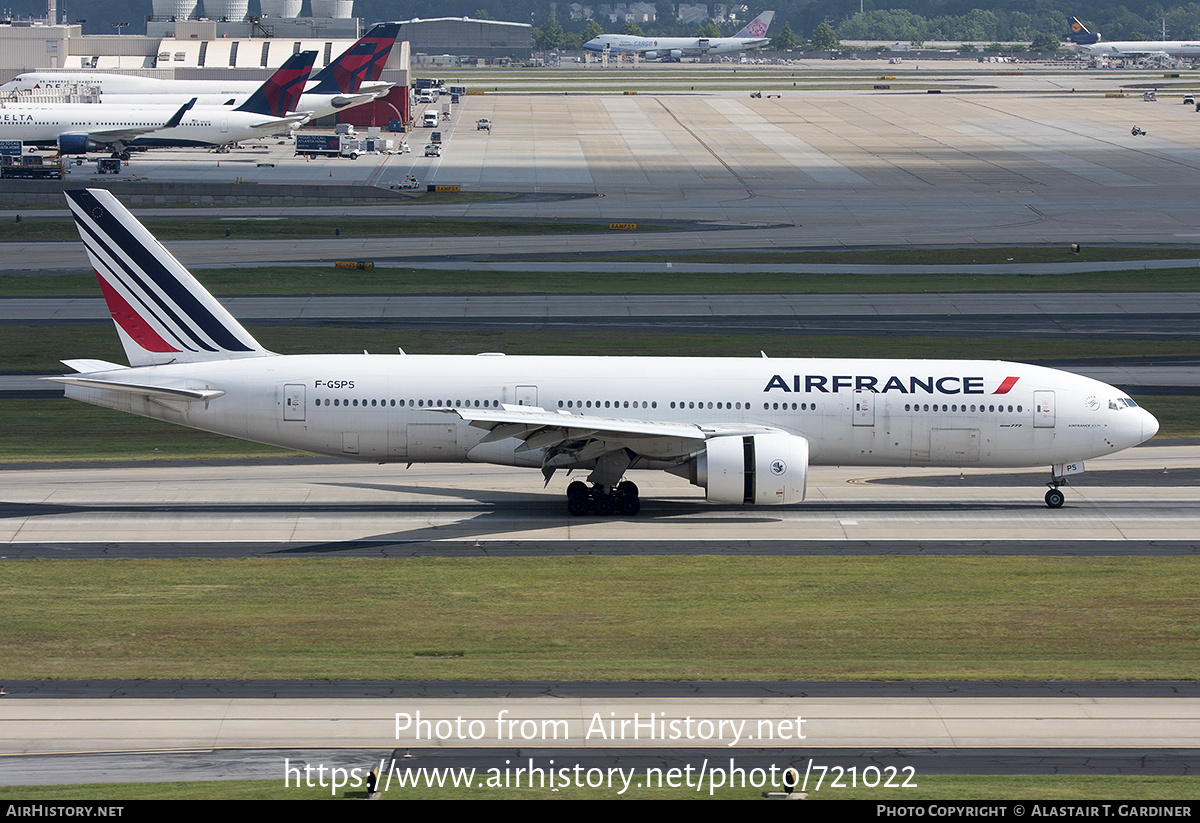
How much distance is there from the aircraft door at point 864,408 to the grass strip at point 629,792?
20.2 metres

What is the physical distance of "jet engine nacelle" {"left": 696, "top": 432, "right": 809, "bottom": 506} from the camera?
3834cm

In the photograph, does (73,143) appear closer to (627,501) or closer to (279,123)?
(279,123)

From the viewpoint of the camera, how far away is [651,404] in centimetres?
4028

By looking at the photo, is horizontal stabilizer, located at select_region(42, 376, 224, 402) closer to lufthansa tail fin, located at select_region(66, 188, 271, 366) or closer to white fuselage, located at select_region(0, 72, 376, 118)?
lufthansa tail fin, located at select_region(66, 188, 271, 366)

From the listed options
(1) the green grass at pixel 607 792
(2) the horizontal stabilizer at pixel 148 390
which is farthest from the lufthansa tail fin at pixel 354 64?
(1) the green grass at pixel 607 792

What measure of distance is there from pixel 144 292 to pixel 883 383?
23229 mm

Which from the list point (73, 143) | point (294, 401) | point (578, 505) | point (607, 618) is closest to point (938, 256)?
point (578, 505)

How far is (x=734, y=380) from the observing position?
40.7m

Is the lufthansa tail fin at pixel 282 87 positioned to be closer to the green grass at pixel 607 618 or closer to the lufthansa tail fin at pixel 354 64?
the lufthansa tail fin at pixel 354 64

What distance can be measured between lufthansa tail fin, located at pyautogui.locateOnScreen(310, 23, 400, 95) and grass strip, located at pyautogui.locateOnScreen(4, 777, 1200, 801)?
485 feet

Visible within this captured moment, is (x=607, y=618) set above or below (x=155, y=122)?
below

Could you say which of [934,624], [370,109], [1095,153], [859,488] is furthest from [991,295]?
[370,109]

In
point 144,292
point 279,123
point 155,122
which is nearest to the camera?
point 144,292
